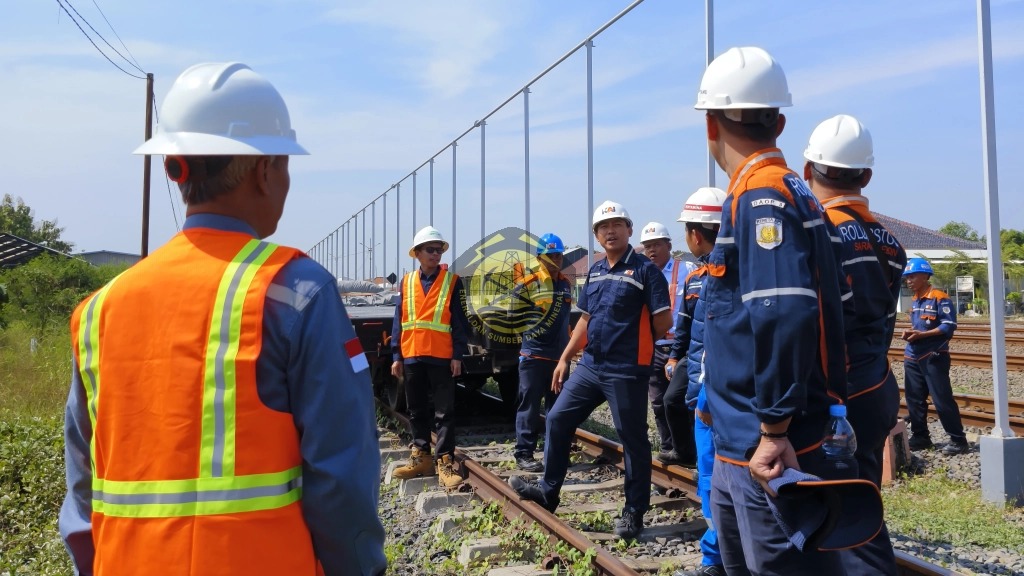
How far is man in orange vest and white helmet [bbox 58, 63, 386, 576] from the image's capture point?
1.70m

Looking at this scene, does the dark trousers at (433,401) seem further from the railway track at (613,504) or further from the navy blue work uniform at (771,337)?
the navy blue work uniform at (771,337)

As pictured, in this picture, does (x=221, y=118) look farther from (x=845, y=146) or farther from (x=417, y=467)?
(x=417, y=467)

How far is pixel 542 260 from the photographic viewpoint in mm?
8656

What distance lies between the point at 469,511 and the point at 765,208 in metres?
4.21

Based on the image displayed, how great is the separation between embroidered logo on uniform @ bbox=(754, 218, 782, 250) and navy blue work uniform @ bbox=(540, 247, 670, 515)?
119 inches

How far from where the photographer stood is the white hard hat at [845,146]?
12.0 feet

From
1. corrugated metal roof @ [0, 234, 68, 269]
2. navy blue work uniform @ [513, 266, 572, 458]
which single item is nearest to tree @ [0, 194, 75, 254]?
corrugated metal roof @ [0, 234, 68, 269]

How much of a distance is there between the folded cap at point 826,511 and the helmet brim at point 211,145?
171cm

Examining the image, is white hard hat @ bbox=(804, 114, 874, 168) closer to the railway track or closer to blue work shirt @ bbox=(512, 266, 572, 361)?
the railway track

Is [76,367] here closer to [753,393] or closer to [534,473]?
[753,393]

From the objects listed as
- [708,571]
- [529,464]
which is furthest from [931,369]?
[708,571]

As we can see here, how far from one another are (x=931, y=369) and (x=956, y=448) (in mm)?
A: 846

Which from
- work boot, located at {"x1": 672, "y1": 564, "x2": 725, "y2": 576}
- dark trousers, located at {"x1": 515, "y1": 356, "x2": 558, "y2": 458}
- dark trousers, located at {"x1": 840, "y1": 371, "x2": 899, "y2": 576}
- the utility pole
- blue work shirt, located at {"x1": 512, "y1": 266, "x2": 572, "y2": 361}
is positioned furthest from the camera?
the utility pole

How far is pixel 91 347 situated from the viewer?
6.08ft
